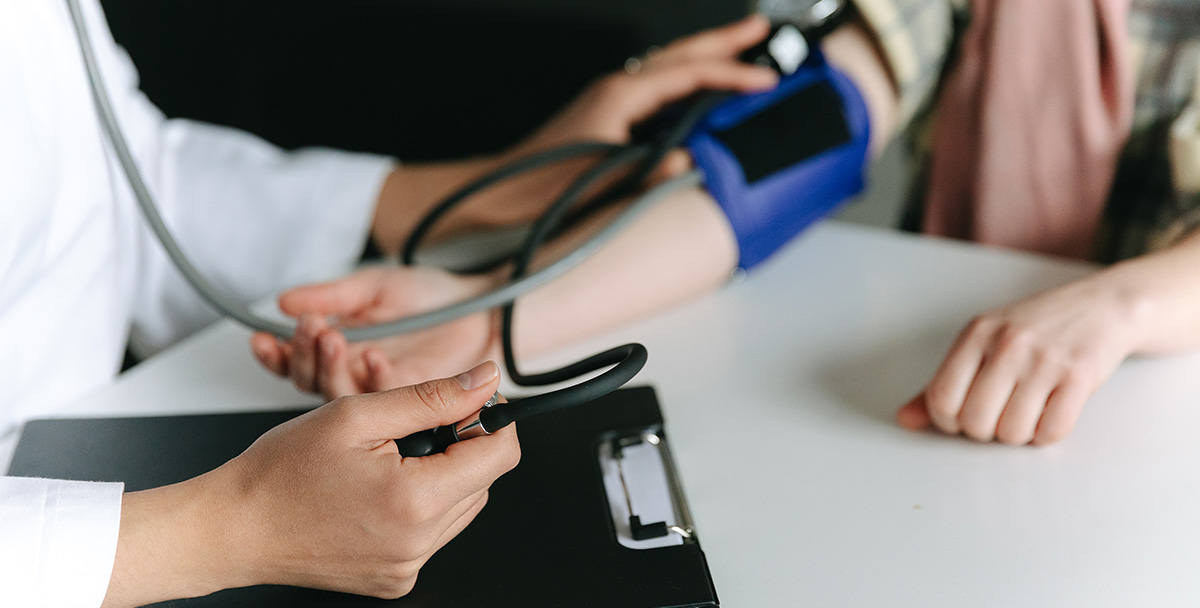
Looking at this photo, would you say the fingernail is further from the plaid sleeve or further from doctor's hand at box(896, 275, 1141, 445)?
the plaid sleeve

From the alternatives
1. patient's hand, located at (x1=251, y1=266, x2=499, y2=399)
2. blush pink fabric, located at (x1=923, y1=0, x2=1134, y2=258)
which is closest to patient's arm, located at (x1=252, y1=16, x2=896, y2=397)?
patient's hand, located at (x1=251, y1=266, x2=499, y2=399)

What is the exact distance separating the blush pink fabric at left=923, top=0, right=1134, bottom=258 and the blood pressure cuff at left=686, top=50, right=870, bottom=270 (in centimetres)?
15

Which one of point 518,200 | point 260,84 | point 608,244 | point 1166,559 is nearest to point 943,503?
point 1166,559

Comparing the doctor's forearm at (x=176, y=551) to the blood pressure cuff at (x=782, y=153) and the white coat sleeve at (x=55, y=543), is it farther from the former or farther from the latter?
the blood pressure cuff at (x=782, y=153)

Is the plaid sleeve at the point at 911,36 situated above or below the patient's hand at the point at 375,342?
above

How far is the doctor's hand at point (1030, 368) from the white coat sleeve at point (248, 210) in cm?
50

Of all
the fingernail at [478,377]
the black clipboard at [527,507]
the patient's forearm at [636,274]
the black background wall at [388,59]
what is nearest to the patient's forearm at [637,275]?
the patient's forearm at [636,274]

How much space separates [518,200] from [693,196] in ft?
0.57

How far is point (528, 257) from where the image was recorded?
24.8 inches

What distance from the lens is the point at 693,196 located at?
2.33 ft

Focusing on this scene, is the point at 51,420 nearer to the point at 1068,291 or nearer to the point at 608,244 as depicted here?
the point at 608,244

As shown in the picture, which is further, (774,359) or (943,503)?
(774,359)

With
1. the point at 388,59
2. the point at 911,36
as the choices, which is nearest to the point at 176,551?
the point at 911,36

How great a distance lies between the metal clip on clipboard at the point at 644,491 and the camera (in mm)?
430
